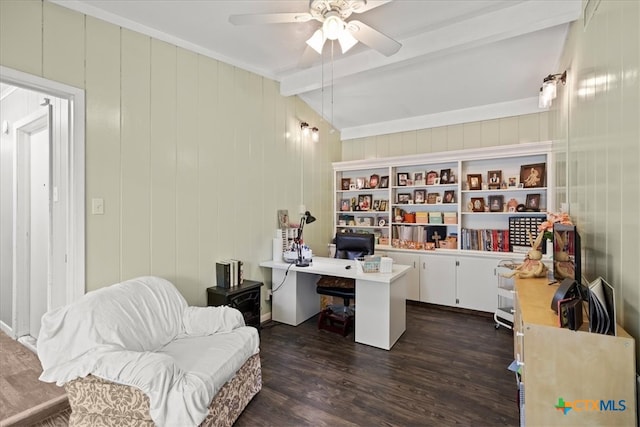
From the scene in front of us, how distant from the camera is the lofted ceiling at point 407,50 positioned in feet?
7.61

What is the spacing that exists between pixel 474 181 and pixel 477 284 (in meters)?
1.33

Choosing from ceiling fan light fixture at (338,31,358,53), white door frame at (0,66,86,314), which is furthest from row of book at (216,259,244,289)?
ceiling fan light fixture at (338,31,358,53)

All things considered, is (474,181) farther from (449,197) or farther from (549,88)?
(549,88)

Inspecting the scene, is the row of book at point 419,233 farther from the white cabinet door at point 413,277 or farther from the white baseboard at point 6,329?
the white baseboard at point 6,329

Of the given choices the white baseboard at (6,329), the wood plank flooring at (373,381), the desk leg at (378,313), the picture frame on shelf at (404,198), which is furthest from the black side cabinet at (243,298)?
the picture frame on shelf at (404,198)

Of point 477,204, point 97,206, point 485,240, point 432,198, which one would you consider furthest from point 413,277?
point 97,206

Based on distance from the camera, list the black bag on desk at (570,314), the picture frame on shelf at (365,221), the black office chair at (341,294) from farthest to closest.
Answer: the picture frame on shelf at (365,221), the black office chair at (341,294), the black bag on desk at (570,314)

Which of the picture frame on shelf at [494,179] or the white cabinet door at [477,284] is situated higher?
the picture frame on shelf at [494,179]

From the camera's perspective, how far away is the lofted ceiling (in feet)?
7.61

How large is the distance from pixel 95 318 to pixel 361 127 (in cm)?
428

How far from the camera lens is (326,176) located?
16.0 ft

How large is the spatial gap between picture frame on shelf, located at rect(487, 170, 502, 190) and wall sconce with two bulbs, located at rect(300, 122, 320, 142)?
7.90 feet

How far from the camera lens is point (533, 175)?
3682mm

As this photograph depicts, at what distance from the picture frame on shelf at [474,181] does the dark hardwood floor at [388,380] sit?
174 cm
